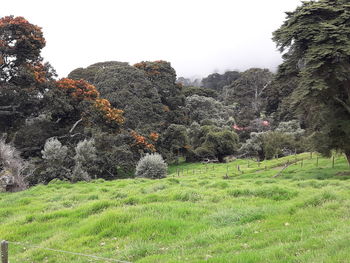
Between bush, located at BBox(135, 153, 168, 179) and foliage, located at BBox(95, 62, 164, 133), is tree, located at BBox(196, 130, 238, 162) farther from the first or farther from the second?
bush, located at BBox(135, 153, 168, 179)

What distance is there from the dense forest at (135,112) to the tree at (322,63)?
0.06 metres

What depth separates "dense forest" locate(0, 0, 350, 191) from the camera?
63.0 ft

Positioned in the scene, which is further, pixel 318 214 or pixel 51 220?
pixel 51 220

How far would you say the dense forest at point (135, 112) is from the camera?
19188mm

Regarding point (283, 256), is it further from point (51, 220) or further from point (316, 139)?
point (316, 139)

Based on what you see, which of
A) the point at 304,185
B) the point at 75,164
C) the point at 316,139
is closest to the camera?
the point at 304,185

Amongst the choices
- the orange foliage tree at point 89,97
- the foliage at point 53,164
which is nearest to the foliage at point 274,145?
the orange foliage tree at point 89,97

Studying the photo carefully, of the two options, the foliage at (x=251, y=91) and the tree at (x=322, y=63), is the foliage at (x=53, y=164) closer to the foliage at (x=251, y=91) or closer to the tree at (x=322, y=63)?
the tree at (x=322, y=63)

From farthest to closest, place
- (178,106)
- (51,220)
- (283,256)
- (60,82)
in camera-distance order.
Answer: (178,106) < (60,82) < (51,220) < (283,256)

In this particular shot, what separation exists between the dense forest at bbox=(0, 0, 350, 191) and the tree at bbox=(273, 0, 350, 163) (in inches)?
2.4

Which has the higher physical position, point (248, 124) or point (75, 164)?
point (248, 124)

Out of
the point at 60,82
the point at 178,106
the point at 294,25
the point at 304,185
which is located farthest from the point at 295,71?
the point at 178,106

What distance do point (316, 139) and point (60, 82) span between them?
81.5ft

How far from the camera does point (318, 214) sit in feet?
25.6
